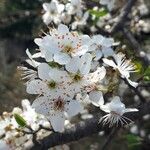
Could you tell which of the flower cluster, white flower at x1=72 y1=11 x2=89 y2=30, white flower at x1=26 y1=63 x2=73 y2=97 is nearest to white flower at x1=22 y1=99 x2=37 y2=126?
the flower cluster

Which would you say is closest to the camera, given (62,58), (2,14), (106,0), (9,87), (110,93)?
(62,58)

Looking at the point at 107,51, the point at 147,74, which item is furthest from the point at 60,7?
the point at 147,74

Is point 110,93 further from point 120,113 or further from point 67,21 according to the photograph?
point 67,21

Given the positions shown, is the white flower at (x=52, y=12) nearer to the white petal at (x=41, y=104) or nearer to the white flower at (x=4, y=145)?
the white flower at (x=4, y=145)

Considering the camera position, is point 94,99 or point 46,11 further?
point 46,11

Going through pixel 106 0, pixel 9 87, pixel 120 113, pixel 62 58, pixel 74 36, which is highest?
pixel 9 87

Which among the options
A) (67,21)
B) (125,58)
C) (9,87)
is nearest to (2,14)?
(9,87)

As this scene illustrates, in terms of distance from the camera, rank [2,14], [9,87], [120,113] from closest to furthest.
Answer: [120,113]
[9,87]
[2,14]

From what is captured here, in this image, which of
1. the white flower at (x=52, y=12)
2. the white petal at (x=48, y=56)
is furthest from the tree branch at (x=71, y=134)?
the white flower at (x=52, y=12)

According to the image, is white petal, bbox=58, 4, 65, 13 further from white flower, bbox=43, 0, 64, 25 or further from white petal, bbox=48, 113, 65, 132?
white petal, bbox=48, 113, 65, 132
